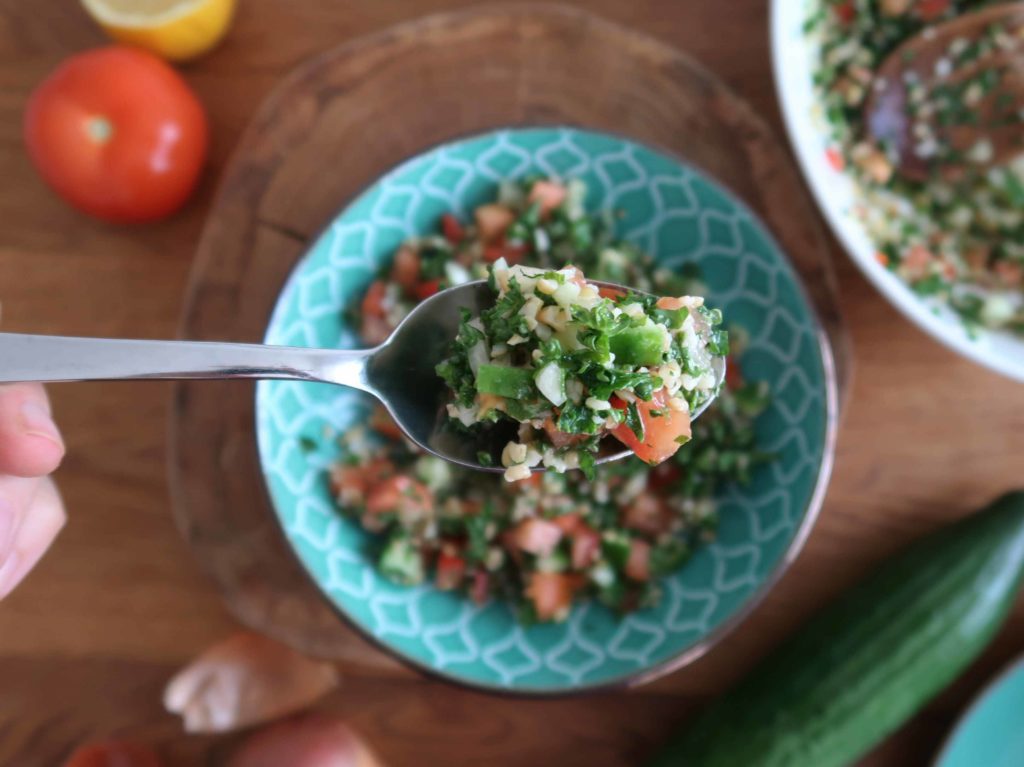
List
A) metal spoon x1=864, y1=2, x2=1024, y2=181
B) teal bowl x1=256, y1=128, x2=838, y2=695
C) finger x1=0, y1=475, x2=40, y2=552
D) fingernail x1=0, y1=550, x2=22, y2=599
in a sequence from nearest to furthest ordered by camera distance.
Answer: finger x1=0, y1=475, x2=40, y2=552
fingernail x1=0, y1=550, x2=22, y2=599
teal bowl x1=256, y1=128, x2=838, y2=695
metal spoon x1=864, y1=2, x2=1024, y2=181

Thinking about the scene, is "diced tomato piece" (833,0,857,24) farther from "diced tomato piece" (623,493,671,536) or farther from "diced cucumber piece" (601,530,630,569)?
"diced cucumber piece" (601,530,630,569)

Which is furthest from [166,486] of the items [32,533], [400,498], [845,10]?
[845,10]

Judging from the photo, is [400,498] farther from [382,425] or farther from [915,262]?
[915,262]

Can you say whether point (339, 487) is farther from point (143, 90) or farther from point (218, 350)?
point (143, 90)

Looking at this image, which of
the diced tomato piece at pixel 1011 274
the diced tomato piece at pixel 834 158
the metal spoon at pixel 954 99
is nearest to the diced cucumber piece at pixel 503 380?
the diced tomato piece at pixel 834 158

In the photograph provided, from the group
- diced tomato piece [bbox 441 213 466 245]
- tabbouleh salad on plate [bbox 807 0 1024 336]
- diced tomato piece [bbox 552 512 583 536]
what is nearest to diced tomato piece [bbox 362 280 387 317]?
diced tomato piece [bbox 441 213 466 245]

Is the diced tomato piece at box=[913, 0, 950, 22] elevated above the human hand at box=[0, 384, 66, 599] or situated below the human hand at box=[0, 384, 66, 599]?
above
